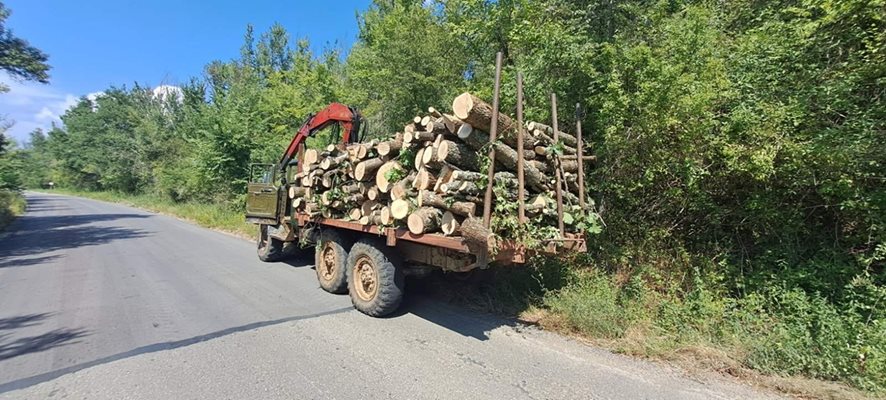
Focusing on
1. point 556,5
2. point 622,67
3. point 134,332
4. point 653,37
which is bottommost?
point 134,332

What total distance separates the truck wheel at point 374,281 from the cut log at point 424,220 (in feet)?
2.86

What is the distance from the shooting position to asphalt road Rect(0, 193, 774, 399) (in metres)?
3.34

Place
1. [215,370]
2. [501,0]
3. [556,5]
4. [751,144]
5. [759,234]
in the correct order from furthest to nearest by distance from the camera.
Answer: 1. [501,0]
2. [556,5]
3. [759,234]
4. [751,144]
5. [215,370]

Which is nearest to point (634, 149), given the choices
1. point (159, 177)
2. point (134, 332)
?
point (134, 332)

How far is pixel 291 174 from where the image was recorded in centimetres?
852

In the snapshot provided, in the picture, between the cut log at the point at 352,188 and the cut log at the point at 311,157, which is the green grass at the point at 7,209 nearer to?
the cut log at the point at 311,157

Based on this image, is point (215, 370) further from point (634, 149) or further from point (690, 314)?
point (634, 149)

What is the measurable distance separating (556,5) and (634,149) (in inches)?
158

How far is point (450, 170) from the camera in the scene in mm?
4434

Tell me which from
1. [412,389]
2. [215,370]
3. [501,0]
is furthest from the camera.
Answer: [501,0]

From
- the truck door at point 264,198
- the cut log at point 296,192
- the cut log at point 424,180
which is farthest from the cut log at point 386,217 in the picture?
the truck door at point 264,198

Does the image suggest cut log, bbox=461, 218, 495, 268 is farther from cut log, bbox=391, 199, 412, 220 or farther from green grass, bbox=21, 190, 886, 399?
green grass, bbox=21, 190, 886, 399

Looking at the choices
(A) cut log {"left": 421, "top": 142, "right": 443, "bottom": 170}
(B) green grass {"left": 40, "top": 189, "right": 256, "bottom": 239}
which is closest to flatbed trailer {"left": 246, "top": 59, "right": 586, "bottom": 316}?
(A) cut log {"left": 421, "top": 142, "right": 443, "bottom": 170}

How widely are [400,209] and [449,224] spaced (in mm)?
637
